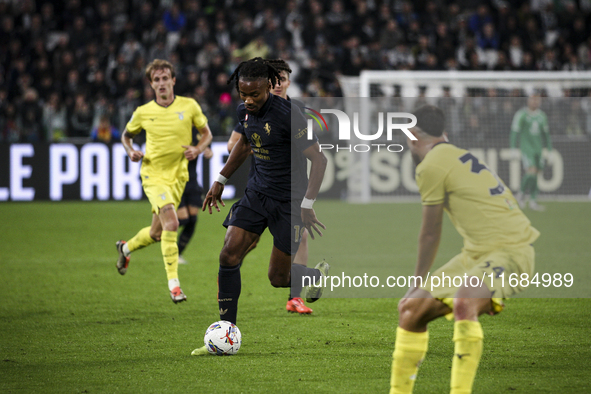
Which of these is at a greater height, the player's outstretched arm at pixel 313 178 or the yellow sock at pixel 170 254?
the player's outstretched arm at pixel 313 178

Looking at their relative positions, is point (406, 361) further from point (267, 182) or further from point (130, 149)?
point (130, 149)

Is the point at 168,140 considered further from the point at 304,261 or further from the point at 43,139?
the point at 43,139

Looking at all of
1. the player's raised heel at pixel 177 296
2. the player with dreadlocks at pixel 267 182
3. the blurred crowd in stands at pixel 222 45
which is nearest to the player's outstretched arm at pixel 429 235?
the player with dreadlocks at pixel 267 182

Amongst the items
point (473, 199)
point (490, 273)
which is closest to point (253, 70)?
point (473, 199)

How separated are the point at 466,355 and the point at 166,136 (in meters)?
4.59

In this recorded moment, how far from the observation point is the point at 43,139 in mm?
16828

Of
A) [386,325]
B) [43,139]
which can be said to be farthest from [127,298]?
[43,139]

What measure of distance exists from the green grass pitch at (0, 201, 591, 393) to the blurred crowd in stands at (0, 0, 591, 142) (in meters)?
7.21

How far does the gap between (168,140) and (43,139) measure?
34.0ft

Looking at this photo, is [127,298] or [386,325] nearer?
[386,325]

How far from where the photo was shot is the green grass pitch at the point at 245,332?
4.36 meters

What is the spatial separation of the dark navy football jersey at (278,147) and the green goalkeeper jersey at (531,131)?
10.4 meters

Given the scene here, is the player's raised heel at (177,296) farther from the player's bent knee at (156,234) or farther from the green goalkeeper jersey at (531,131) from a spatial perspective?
the green goalkeeper jersey at (531,131)

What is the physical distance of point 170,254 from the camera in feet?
22.6
